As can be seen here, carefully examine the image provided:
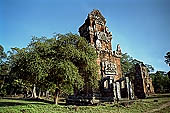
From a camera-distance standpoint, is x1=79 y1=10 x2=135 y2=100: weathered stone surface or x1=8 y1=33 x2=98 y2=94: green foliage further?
x1=79 y1=10 x2=135 y2=100: weathered stone surface

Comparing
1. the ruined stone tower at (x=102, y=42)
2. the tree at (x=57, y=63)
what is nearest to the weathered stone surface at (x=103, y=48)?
the ruined stone tower at (x=102, y=42)

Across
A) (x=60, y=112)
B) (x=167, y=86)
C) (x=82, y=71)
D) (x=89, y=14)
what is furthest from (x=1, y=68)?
(x=167, y=86)

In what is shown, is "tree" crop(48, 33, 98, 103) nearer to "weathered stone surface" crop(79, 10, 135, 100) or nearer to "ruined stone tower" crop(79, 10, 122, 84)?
"weathered stone surface" crop(79, 10, 135, 100)

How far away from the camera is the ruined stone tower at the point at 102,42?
29.4 meters

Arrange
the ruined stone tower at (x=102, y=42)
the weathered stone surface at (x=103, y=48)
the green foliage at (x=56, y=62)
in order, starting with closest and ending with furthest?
the green foliage at (x=56, y=62) → the weathered stone surface at (x=103, y=48) → the ruined stone tower at (x=102, y=42)

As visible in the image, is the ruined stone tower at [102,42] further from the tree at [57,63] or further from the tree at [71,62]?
the tree at [57,63]

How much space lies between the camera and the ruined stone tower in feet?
96.6

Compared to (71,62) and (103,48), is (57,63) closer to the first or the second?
(71,62)

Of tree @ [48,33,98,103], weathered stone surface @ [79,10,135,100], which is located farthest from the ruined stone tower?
tree @ [48,33,98,103]

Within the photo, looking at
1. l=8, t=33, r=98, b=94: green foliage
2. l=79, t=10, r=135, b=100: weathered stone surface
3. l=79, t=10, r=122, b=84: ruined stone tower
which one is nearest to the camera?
l=8, t=33, r=98, b=94: green foliage

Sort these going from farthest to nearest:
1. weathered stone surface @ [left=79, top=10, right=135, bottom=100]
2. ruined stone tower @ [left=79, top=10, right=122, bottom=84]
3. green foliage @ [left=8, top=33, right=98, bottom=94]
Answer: ruined stone tower @ [left=79, top=10, right=122, bottom=84], weathered stone surface @ [left=79, top=10, right=135, bottom=100], green foliage @ [left=8, top=33, right=98, bottom=94]

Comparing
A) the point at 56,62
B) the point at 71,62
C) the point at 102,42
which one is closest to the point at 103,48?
the point at 102,42

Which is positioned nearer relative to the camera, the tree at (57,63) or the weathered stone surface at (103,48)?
the tree at (57,63)

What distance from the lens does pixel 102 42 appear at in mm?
32125
